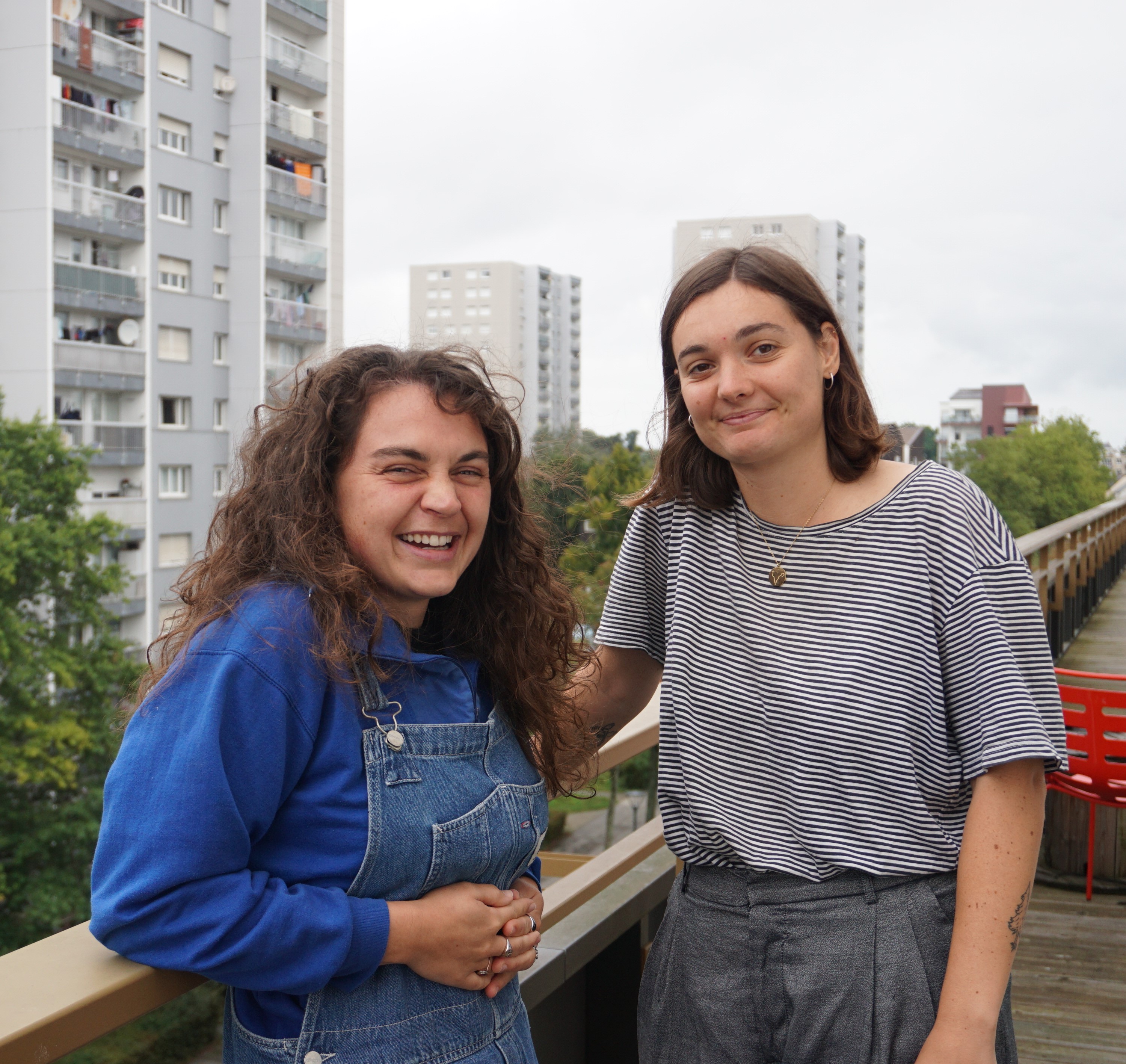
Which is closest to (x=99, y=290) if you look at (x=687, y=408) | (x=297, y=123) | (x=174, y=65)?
(x=174, y=65)

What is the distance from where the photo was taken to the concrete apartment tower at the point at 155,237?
104 feet

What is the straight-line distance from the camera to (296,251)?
3909 cm

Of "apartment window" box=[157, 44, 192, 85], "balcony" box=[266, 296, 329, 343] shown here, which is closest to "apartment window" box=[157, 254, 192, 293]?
"balcony" box=[266, 296, 329, 343]

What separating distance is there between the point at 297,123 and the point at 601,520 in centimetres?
3995

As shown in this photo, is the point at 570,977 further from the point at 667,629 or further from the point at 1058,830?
the point at 1058,830

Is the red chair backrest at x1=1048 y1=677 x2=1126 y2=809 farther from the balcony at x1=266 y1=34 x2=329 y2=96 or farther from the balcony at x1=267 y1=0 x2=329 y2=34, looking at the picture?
the balcony at x1=267 y1=0 x2=329 y2=34

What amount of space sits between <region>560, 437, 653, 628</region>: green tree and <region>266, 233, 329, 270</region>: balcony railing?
70.3 feet

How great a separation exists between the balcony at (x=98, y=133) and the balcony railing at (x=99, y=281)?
3255 mm

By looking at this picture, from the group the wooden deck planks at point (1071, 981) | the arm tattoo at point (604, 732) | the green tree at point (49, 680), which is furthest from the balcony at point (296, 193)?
the arm tattoo at point (604, 732)

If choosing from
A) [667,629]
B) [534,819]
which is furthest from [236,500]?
[667,629]

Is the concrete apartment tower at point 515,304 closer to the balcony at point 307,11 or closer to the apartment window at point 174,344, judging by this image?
the balcony at point 307,11

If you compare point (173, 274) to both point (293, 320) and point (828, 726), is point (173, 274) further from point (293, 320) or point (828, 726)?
point (828, 726)

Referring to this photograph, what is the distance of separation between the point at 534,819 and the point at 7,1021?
25.4 inches

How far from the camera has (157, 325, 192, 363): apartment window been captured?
114 feet
